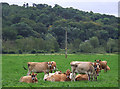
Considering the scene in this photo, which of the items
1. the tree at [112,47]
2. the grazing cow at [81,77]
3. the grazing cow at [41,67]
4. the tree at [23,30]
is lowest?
the tree at [112,47]

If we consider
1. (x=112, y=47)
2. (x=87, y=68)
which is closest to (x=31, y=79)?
(x=87, y=68)

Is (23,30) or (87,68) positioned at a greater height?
(23,30)

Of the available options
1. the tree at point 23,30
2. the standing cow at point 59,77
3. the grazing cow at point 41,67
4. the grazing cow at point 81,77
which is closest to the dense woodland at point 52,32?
the tree at point 23,30

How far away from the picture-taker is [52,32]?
108 meters

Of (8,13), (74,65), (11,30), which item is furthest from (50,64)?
(8,13)

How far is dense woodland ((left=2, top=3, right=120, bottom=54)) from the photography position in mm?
72375

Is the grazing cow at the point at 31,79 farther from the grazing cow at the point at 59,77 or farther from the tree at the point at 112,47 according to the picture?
the tree at the point at 112,47

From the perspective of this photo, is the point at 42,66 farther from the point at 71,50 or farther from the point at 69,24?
the point at 69,24

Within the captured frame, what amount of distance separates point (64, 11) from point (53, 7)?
263 inches

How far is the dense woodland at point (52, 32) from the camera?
2849 inches

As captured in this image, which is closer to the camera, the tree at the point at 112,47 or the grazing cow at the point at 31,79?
the grazing cow at the point at 31,79

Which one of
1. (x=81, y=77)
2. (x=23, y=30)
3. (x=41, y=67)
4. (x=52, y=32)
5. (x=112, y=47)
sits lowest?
(x=112, y=47)

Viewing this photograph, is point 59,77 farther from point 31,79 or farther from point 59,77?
point 31,79

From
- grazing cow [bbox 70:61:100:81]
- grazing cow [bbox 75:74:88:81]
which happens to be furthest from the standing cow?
grazing cow [bbox 75:74:88:81]
